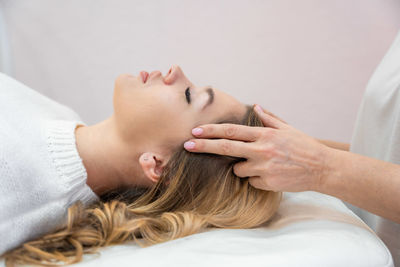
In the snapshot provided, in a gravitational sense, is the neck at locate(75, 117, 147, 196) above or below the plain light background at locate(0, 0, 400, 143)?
below

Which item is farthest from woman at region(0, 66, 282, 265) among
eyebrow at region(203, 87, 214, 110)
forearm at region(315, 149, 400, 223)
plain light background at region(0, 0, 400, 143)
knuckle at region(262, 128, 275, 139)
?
plain light background at region(0, 0, 400, 143)

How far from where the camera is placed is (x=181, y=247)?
2.73 ft

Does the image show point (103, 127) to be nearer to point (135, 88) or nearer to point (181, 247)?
point (135, 88)

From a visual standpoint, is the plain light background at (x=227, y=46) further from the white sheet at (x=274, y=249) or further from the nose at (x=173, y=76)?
the white sheet at (x=274, y=249)

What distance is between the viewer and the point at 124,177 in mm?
1139

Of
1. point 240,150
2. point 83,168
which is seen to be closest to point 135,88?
point 83,168

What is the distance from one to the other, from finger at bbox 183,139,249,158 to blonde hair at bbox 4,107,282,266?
0.05 metres

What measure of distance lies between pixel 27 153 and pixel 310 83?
67.7 inches

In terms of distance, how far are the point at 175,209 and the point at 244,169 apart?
0.26 m

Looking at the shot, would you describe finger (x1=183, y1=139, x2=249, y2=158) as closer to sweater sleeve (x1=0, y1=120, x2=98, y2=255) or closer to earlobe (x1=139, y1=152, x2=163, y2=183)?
earlobe (x1=139, y1=152, x2=163, y2=183)

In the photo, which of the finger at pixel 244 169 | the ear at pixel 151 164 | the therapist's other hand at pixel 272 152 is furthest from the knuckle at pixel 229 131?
the ear at pixel 151 164

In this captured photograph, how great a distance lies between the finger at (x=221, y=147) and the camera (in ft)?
3.14

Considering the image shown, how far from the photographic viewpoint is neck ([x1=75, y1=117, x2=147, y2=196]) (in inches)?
43.6

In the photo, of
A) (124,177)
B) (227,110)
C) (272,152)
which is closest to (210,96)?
(227,110)
